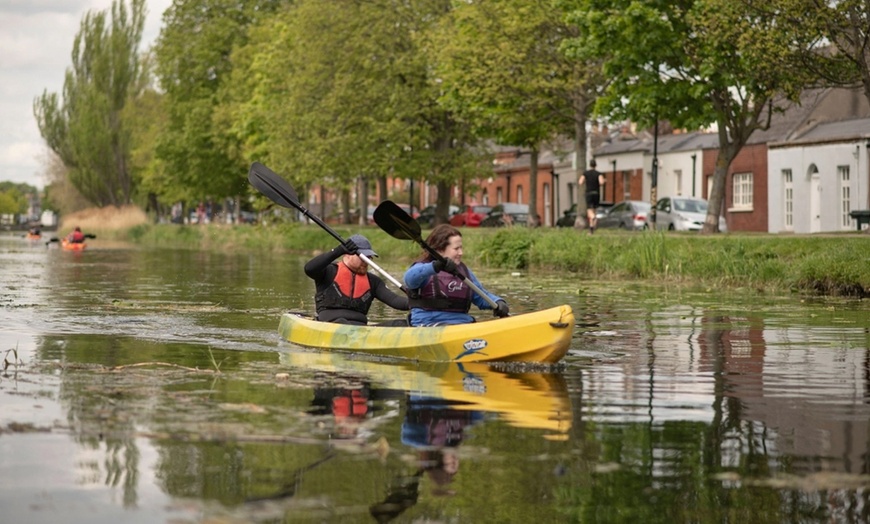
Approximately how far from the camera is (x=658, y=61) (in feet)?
113

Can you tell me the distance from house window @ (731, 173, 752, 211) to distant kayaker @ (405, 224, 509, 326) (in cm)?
4111

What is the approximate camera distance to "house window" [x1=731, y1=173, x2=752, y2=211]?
53781 millimetres

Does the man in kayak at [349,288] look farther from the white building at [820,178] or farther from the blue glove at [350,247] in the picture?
the white building at [820,178]

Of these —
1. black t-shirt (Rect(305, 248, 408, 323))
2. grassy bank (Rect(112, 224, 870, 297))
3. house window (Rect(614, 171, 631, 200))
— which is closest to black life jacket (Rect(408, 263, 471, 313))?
black t-shirt (Rect(305, 248, 408, 323))

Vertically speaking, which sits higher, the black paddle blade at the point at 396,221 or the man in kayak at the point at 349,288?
the black paddle blade at the point at 396,221

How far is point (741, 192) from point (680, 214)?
10537 millimetres

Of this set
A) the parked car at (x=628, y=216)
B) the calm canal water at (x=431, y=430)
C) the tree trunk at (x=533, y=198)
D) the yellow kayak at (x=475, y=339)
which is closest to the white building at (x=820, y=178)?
the parked car at (x=628, y=216)

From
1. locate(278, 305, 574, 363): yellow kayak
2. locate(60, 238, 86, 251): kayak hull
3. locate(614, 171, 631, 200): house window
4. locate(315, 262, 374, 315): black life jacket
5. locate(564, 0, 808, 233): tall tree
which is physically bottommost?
locate(278, 305, 574, 363): yellow kayak

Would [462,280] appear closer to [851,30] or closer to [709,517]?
[709,517]

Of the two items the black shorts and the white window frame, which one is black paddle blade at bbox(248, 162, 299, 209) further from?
the white window frame

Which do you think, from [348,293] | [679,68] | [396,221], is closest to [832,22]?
[679,68]

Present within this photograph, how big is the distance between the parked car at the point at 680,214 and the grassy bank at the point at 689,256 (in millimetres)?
7482

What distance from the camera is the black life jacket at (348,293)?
48.6ft

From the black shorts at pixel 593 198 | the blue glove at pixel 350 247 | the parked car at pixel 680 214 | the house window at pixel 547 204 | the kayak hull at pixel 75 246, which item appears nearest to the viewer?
the blue glove at pixel 350 247
